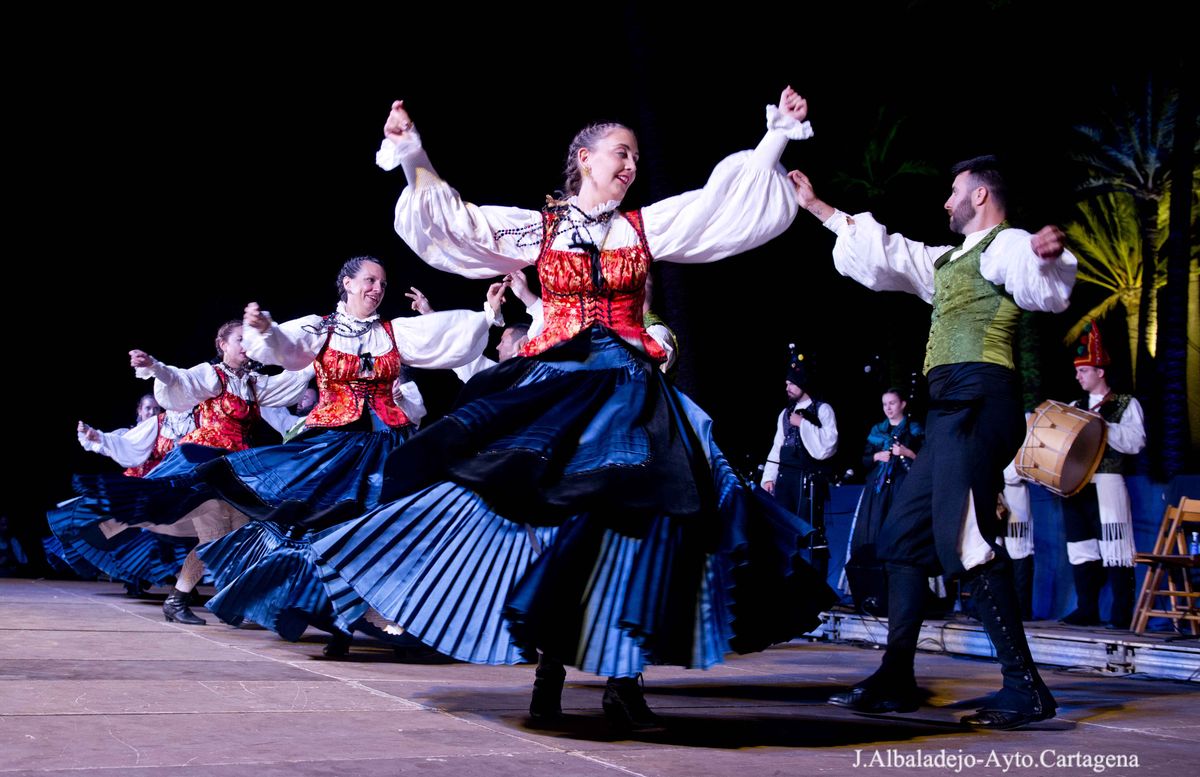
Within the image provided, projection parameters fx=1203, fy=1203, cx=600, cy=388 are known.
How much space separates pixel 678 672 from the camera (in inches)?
180

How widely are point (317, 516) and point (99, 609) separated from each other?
2.79 m

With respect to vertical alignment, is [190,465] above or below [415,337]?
below

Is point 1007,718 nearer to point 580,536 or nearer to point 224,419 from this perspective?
point 580,536

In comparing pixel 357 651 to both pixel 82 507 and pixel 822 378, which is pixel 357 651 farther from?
pixel 822 378

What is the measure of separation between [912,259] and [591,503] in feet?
4.98

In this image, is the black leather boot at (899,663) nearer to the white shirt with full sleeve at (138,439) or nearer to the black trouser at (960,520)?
the black trouser at (960,520)

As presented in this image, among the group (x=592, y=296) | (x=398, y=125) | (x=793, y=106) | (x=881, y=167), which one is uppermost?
(x=881, y=167)

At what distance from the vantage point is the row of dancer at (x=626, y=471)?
282cm

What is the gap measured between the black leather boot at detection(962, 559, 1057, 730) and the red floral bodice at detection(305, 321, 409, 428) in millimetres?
2605

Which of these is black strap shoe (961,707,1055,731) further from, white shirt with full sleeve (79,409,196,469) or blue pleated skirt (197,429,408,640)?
white shirt with full sleeve (79,409,196,469)

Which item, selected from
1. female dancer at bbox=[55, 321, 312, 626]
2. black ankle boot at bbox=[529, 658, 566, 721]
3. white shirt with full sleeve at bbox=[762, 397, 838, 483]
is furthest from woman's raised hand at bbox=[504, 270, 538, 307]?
white shirt with full sleeve at bbox=[762, 397, 838, 483]

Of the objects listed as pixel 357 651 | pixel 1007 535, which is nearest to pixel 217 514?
pixel 357 651

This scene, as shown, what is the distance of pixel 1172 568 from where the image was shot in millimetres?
7020

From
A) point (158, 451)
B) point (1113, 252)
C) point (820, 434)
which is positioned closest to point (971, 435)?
point (820, 434)
